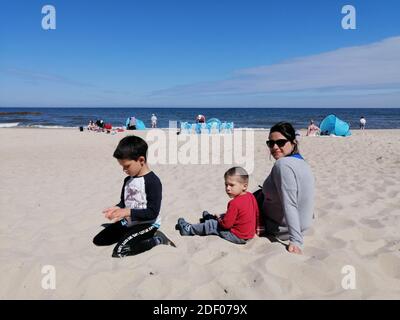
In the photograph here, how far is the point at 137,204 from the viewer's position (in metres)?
3.40

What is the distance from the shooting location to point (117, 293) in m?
2.59

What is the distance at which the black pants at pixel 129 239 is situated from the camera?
3193 mm

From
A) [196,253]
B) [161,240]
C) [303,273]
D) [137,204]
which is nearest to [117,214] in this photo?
[137,204]

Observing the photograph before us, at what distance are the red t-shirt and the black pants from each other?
80 cm

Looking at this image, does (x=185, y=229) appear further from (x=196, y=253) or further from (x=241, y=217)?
(x=241, y=217)

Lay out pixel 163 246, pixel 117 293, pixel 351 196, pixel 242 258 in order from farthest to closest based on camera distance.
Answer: pixel 351 196 < pixel 163 246 < pixel 242 258 < pixel 117 293

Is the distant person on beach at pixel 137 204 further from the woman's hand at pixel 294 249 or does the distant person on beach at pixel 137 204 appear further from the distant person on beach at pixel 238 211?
the woman's hand at pixel 294 249

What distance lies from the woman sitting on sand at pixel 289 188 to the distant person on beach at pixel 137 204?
119cm

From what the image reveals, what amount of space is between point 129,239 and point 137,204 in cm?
37

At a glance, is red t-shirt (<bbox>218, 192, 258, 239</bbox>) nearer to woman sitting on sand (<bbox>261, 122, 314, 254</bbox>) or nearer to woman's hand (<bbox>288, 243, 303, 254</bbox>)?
woman sitting on sand (<bbox>261, 122, 314, 254</bbox>)

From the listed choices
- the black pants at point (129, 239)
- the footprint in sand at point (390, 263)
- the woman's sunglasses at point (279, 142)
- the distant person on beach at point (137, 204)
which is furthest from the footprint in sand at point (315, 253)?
the black pants at point (129, 239)
